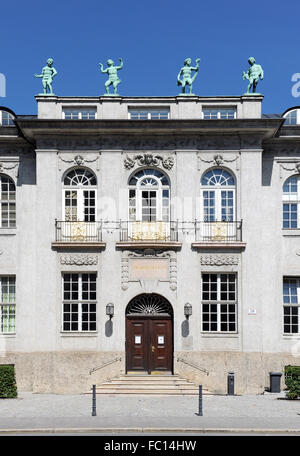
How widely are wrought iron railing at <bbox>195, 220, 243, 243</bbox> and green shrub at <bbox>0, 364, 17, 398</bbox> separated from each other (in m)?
9.05

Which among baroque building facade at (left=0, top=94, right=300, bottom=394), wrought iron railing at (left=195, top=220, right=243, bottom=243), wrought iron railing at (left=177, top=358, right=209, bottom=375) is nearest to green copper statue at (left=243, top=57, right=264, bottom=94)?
baroque building facade at (left=0, top=94, right=300, bottom=394)

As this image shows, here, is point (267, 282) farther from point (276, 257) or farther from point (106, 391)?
point (106, 391)

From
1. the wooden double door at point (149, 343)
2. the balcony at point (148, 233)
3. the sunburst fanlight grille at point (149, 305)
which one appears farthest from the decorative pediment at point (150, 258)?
the wooden double door at point (149, 343)

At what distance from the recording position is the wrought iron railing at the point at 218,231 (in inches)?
1012

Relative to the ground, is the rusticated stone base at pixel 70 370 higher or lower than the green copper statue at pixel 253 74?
lower

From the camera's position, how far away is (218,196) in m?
26.2

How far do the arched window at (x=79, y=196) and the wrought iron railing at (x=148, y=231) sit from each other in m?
1.47

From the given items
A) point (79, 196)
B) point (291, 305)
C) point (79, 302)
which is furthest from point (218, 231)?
point (79, 302)

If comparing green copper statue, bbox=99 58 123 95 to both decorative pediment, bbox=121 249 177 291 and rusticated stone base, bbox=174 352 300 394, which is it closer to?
decorative pediment, bbox=121 249 177 291

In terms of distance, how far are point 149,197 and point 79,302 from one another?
17.2 feet

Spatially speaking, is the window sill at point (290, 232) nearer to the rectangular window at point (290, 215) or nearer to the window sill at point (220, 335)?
the rectangular window at point (290, 215)

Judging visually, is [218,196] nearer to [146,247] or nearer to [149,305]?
[146,247]

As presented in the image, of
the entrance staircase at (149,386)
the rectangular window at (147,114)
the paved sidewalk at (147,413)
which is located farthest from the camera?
the rectangular window at (147,114)

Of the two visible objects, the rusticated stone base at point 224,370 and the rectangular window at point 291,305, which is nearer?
the rusticated stone base at point 224,370
